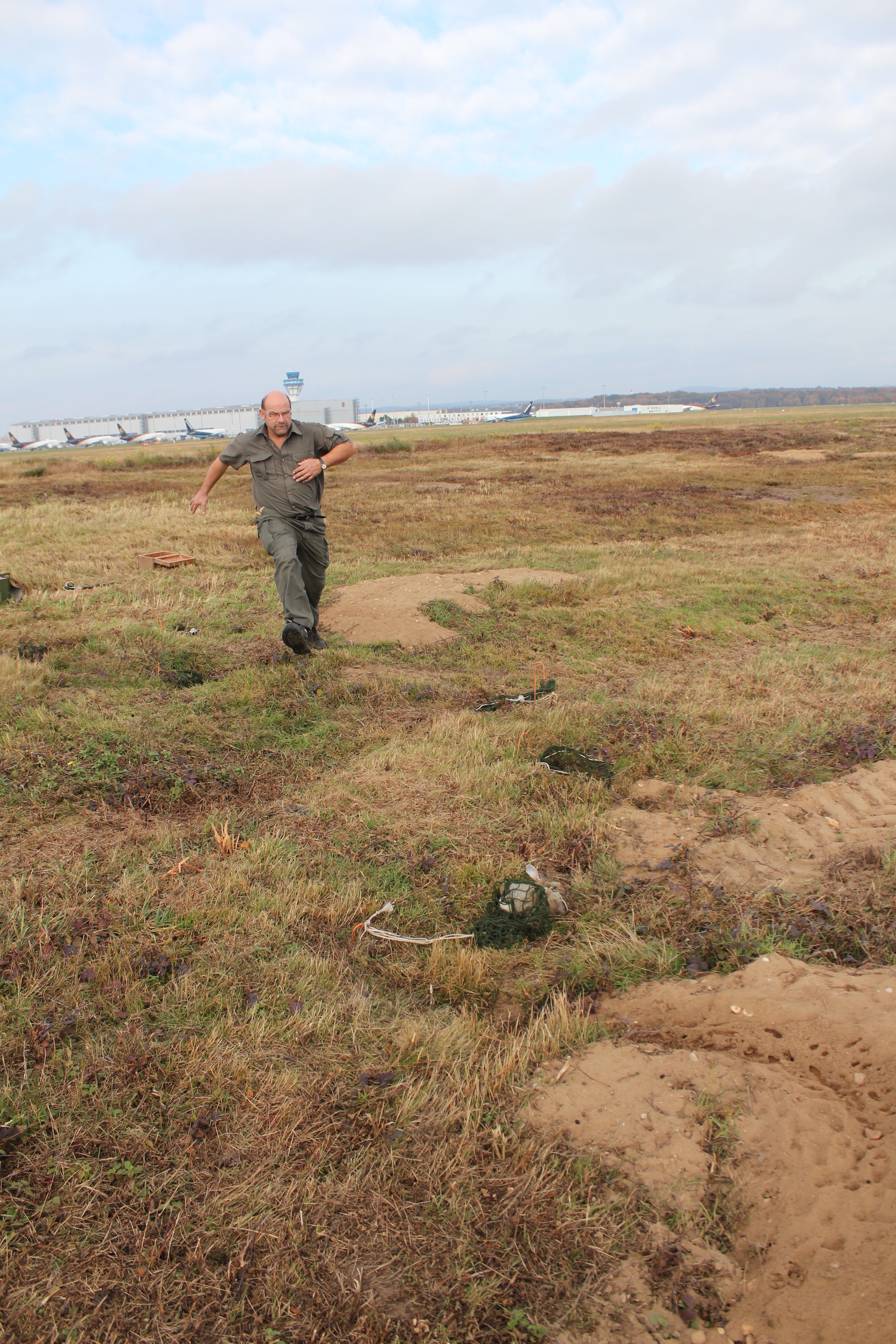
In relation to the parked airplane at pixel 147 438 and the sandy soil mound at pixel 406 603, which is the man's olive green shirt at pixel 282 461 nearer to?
the sandy soil mound at pixel 406 603

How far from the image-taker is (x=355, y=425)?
97562 millimetres

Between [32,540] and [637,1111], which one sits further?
[32,540]

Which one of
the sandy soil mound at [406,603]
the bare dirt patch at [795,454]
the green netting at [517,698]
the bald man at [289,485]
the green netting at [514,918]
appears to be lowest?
the green netting at [514,918]

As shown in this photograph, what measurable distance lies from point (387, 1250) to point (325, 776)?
3118 mm

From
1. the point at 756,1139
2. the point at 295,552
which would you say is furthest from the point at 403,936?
the point at 295,552

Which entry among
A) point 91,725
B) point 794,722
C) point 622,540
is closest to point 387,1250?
point 91,725

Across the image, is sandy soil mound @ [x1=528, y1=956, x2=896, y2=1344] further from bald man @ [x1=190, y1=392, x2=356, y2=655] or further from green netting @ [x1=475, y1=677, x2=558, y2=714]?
bald man @ [x1=190, y1=392, x2=356, y2=655]

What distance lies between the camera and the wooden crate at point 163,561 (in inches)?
444

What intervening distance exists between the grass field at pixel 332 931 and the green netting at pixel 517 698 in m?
0.18

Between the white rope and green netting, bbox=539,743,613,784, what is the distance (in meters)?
1.66

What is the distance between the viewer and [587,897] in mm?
3844

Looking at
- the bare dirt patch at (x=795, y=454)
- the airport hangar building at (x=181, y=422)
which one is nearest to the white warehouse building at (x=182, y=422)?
the airport hangar building at (x=181, y=422)

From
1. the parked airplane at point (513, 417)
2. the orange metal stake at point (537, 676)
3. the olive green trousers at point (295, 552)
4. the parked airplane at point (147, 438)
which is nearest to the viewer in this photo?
the orange metal stake at point (537, 676)

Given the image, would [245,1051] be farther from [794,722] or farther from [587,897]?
[794,722]
